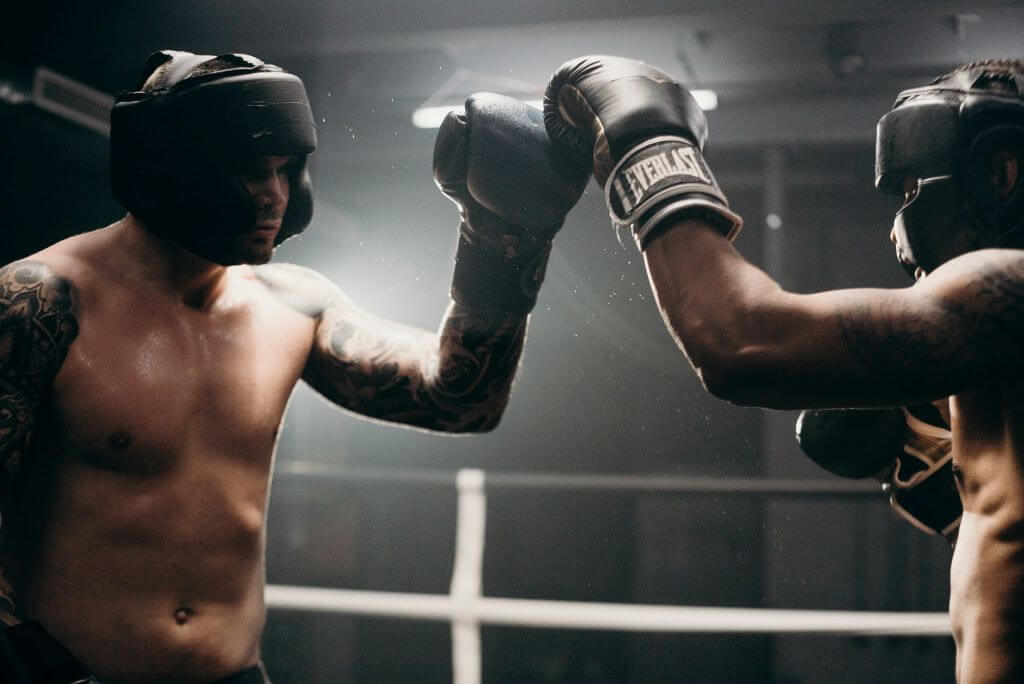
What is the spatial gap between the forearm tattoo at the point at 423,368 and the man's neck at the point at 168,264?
26 centimetres

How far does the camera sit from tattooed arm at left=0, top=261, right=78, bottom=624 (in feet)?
4.03

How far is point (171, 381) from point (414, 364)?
44 cm

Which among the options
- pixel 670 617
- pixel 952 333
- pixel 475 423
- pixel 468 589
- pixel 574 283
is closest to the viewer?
pixel 952 333

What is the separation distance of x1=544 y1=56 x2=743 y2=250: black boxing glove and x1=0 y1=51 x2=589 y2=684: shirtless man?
27 cm

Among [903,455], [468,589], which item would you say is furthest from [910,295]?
[468,589]

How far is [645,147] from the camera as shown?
1141 mm

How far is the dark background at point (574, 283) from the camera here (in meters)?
1.92

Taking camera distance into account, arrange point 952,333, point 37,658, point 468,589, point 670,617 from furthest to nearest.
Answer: point 468,589
point 670,617
point 37,658
point 952,333

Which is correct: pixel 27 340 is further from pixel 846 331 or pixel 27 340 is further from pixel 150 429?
pixel 846 331

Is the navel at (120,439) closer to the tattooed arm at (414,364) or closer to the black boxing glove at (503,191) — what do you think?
the tattooed arm at (414,364)

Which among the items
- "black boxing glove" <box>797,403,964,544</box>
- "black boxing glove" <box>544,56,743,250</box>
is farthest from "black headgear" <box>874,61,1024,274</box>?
"black boxing glove" <box>797,403,964,544</box>

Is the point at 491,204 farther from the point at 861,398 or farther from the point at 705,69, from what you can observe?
the point at 705,69

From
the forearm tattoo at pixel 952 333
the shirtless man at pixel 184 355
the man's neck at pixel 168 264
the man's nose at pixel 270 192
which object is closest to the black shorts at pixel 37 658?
the shirtless man at pixel 184 355

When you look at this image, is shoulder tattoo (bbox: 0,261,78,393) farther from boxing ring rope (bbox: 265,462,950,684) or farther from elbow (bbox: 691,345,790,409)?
boxing ring rope (bbox: 265,462,950,684)
